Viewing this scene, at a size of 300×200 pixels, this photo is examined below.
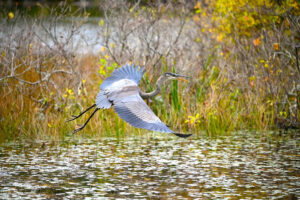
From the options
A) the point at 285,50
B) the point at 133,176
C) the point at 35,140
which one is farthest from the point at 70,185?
the point at 285,50

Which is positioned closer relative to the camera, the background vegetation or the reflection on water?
the reflection on water

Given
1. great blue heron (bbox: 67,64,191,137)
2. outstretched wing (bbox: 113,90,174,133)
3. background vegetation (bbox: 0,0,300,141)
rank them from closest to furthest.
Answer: outstretched wing (bbox: 113,90,174,133)
great blue heron (bbox: 67,64,191,137)
background vegetation (bbox: 0,0,300,141)

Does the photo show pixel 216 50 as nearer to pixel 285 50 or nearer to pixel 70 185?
pixel 285 50

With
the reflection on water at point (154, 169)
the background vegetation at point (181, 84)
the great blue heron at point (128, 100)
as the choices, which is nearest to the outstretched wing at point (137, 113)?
the great blue heron at point (128, 100)

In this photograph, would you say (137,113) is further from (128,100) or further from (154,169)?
(154,169)

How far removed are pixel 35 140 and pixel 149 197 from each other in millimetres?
3218

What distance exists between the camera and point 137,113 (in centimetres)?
543

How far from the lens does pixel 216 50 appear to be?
35.0 ft

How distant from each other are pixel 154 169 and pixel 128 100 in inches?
31.9

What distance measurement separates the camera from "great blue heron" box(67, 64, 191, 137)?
5.18 metres

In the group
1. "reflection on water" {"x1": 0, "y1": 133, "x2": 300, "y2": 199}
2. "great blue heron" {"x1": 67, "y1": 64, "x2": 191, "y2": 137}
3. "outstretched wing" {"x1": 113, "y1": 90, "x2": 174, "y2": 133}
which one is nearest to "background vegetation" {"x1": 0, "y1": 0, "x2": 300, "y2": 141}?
"reflection on water" {"x1": 0, "y1": 133, "x2": 300, "y2": 199}

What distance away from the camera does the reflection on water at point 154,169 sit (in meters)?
4.62

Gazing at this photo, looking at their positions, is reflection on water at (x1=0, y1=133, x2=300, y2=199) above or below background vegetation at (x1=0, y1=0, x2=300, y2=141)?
below

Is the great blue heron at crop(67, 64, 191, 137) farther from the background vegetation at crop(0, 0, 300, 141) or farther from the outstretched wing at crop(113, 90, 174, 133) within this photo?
the background vegetation at crop(0, 0, 300, 141)
